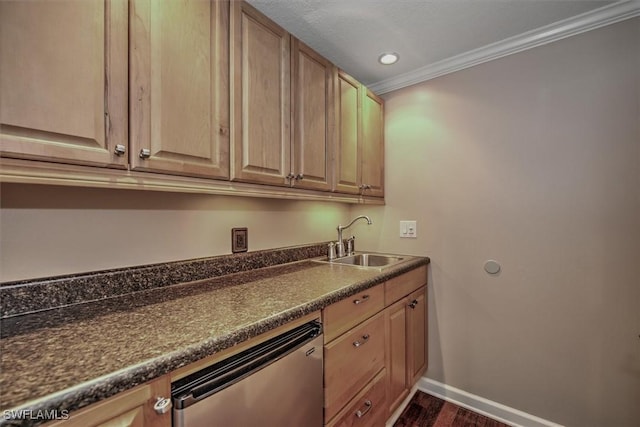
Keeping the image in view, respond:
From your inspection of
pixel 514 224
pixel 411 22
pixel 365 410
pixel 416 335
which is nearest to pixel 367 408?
pixel 365 410

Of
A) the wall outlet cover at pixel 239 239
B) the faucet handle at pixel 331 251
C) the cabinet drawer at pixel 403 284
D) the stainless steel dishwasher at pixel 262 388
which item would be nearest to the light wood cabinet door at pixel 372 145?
the faucet handle at pixel 331 251

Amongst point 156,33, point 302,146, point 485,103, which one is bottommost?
point 302,146

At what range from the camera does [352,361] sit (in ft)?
4.11

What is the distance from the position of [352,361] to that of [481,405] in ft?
3.88

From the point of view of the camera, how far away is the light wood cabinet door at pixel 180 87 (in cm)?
88

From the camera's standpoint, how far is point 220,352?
29.7 inches

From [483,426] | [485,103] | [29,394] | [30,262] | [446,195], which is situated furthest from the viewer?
[446,195]

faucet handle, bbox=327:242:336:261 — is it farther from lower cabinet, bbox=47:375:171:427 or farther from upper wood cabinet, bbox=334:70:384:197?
lower cabinet, bbox=47:375:171:427

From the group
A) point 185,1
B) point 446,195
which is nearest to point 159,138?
point 185,1

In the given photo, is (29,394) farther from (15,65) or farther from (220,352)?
(15,65)

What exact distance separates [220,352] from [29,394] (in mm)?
362

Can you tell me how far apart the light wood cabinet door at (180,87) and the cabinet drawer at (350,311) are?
0.72m

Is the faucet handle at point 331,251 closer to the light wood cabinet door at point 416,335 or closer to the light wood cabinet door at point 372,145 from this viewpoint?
the light wood cabinet door at point 372,145

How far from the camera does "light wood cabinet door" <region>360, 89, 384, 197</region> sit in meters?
1.97
